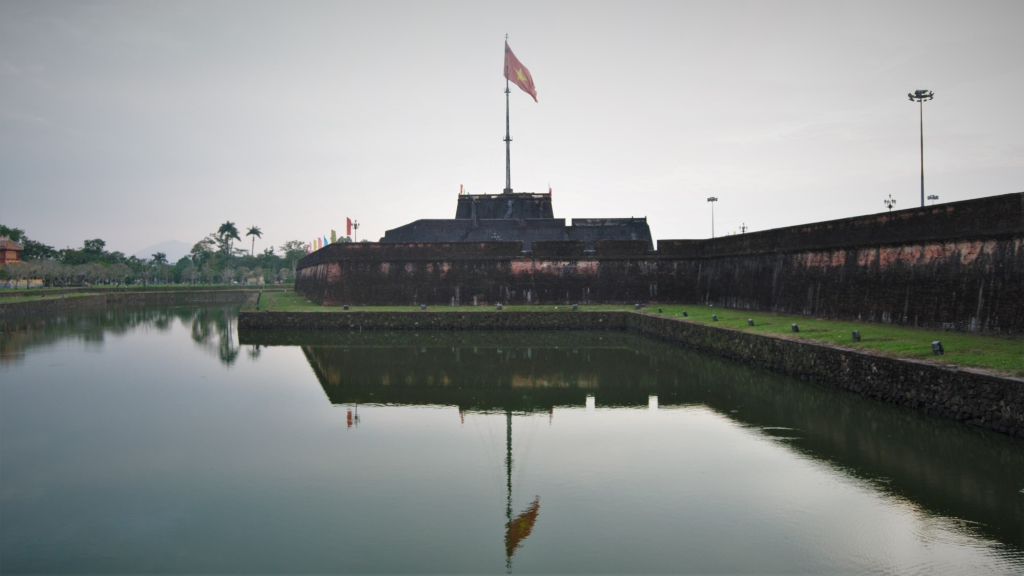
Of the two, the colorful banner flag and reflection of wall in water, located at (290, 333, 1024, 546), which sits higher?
the colorful banner flag

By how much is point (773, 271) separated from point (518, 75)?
46.6 feet

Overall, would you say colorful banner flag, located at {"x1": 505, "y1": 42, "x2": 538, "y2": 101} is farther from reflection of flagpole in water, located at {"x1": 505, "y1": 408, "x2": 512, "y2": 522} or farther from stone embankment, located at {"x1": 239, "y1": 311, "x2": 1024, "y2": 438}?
reflection of flagpole in water, located at {"x1": 505, "y1": 408, "x2": 512, "y2": 522}

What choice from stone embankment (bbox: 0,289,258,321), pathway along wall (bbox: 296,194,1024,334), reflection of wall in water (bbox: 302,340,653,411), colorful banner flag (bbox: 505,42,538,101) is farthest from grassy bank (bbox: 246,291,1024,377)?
stone embankment (bbox: 0,289,258,321)

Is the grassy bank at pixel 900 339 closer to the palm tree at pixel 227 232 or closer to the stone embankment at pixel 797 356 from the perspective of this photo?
the stone embankment at pixel 797 356

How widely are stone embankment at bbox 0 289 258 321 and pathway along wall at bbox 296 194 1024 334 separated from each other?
11073mm

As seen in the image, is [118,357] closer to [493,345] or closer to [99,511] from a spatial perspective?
[493,345]

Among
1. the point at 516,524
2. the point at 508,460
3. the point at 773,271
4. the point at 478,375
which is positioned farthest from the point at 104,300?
the point at 516,524

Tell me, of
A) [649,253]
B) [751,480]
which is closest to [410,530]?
[751,480]

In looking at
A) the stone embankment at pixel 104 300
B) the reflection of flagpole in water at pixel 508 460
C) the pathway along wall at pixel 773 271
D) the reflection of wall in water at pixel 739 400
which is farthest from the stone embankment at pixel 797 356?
the stone embankment at pixel 104 300

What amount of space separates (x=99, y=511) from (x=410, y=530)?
7.98ft

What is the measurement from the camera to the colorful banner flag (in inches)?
1001

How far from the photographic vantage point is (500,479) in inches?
214

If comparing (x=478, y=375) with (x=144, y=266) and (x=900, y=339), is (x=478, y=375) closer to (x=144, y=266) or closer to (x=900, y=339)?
(x=900, y=339)

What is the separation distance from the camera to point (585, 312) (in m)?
17.9
